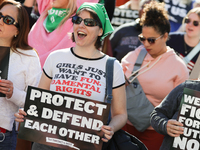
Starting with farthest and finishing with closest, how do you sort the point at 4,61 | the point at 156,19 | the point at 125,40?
the point at 125,40 < the point at 156,19 < the point at 4,61

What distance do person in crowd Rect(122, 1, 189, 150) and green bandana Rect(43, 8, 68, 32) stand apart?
90 centimetres

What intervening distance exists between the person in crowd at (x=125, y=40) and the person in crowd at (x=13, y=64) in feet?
7.41

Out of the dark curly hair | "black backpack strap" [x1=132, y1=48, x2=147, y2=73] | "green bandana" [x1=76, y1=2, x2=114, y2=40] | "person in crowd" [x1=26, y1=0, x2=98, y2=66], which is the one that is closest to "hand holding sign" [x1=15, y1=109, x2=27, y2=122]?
"green bandana" [x1=76, y1=2, x2=114, y2=40]

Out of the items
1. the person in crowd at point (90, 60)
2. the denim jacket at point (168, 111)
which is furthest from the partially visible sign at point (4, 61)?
the denim jacket at point (168, 111)

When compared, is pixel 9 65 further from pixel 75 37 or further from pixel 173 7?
pixel 173 7

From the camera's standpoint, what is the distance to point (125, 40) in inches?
223

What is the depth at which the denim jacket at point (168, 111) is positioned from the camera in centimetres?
303

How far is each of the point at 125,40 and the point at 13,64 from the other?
2535mm

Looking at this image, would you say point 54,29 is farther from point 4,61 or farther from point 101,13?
point 101,13

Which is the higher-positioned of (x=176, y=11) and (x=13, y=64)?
(x=176, y=11)

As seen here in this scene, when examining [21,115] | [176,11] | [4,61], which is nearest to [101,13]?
[4,61]

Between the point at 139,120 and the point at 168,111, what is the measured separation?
1.10 metres

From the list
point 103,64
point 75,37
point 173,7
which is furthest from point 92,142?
point 173,7

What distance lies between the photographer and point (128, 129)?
4.30m
